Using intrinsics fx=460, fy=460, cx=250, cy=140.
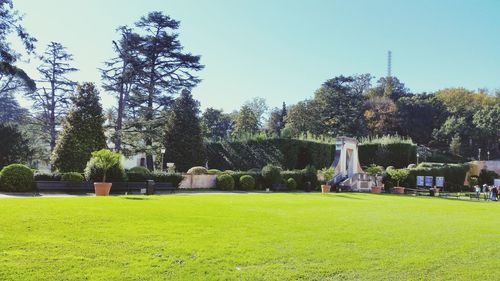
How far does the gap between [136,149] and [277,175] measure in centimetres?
1249

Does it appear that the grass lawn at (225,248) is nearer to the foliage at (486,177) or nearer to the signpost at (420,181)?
the signpost at (420,181)

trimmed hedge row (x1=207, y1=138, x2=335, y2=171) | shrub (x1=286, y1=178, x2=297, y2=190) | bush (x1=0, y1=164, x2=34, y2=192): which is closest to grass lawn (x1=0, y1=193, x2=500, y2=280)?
bush (x1=0, y1=164, x2=34, y2=192)

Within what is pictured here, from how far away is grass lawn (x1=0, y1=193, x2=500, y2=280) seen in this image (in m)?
6.12

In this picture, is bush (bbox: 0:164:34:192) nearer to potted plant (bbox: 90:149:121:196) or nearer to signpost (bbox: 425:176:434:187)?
potted plant (bbox: 90:149:121:196)

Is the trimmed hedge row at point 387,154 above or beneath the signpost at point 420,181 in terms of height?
above

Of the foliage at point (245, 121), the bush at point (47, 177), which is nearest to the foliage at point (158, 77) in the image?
the bush at point (47, 177)

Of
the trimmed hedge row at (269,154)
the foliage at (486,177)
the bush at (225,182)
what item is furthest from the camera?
the foliage at (486,177)

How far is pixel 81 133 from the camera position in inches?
1143

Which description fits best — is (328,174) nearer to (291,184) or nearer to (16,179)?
(291,184)

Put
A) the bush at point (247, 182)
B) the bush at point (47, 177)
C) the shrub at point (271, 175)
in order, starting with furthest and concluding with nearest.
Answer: the shrub at point (271, 175), the bush at point (247, 182), the bush at point (47, 177)

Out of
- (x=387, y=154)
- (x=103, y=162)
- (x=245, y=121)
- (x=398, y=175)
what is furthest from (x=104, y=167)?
(x=245, y=121)

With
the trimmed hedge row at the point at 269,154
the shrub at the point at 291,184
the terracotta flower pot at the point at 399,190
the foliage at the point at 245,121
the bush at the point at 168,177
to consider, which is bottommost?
the terracotta flower pot at the point at 399,190

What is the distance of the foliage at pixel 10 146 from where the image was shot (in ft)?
114

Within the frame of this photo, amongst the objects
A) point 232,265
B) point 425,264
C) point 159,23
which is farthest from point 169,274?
point 159,23
